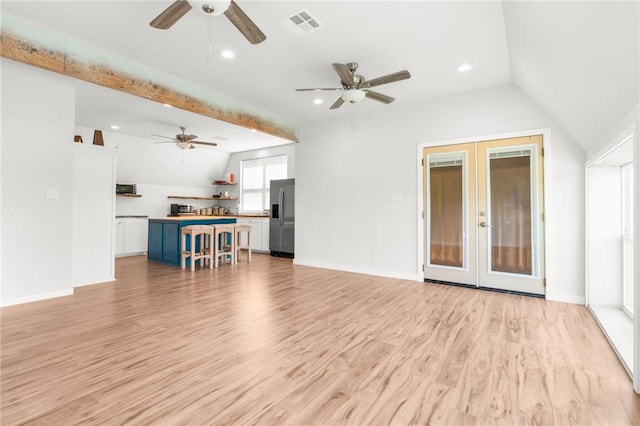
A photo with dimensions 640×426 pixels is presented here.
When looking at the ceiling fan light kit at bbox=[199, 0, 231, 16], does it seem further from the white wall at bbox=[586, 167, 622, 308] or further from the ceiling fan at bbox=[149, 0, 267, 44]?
the white wall at bbox=[586, 167, 622, 308]

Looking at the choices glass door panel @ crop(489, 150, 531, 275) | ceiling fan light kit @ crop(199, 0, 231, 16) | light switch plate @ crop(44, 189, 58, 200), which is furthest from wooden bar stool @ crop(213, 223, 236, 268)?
glass door panel @ crop(489, 150, 531, 275)

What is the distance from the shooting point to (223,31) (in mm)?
3064

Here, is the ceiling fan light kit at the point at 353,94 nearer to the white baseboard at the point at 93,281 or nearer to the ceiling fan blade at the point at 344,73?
the ceiling fan blade at the point at 344,73

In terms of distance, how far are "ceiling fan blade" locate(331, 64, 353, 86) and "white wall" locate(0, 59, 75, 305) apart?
335 centimetres

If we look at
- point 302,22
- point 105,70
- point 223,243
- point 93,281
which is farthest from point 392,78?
point 93,281

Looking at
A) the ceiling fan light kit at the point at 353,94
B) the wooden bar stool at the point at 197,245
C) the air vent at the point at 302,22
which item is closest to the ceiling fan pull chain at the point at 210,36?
the air vent at the point at 302,22

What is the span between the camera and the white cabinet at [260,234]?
792 cm

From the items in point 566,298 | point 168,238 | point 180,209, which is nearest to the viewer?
point 566,298

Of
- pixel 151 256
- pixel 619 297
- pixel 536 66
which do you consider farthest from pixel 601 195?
pixel 151 256

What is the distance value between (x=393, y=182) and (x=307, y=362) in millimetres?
3603

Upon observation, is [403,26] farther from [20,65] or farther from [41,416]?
[20,65]

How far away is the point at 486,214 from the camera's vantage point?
14.0 feet

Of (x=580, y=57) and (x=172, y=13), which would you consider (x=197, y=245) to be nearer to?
(x=172, y=13)

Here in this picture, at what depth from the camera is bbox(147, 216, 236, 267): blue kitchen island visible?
586 centimetres
